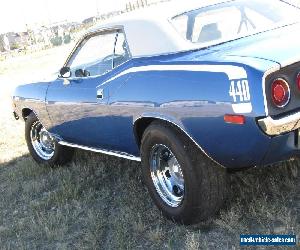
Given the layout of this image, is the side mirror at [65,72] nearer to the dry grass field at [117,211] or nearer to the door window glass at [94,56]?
the door window glass at [94,56]

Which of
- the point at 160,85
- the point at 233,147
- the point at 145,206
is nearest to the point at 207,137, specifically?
the point at 233,147

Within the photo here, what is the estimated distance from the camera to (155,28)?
4129 millimetres

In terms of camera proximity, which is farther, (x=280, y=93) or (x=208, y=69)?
(x=208, y=69)

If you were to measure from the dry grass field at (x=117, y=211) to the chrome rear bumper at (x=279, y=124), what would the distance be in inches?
29.4

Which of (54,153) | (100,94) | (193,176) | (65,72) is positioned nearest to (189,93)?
(193,176)

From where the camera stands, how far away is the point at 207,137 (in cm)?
345

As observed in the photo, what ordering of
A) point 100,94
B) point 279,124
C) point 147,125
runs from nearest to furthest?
point 279,124 → point 147,125 → point 100,94

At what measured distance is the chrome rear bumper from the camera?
3.10 m

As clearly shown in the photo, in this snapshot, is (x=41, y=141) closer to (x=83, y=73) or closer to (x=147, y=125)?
(x=83, y=73)

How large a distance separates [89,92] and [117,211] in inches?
44.1

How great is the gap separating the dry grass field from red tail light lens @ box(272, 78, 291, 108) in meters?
0.91

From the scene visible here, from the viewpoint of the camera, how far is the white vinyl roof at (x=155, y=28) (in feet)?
13.0

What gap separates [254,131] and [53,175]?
10.8ft

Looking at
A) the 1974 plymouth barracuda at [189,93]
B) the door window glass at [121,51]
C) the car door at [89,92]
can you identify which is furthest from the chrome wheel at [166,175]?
the door window glass at [121,51]
